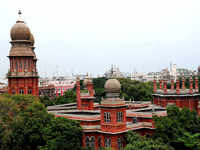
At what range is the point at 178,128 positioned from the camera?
30.4 m

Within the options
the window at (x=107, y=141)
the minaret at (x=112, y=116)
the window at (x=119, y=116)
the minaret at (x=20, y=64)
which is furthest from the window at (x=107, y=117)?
the minaret at (x=20, y=64)

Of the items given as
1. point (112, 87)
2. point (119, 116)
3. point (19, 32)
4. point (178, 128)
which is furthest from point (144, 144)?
point (19, 32)

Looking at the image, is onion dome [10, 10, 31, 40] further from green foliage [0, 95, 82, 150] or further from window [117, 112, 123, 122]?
window [117, 112, 123, 122]

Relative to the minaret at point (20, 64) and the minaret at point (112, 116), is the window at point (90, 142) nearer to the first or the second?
the minaret at point (112, 116)

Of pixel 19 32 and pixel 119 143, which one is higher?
pixel 19 32

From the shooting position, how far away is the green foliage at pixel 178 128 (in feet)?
96.1

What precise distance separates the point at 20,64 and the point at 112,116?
2245 centimetres

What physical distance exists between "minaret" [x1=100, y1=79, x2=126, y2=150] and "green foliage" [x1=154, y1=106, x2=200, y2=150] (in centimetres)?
395

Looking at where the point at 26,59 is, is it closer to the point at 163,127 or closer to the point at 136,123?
the point at 136,123

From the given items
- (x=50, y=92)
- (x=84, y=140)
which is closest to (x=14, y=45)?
(x=84, y=140)

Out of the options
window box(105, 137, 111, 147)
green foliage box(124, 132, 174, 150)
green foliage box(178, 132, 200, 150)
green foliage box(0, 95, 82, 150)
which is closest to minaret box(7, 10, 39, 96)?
green foliage box(0, 95, 82, 150)

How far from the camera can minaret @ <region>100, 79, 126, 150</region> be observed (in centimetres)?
3092

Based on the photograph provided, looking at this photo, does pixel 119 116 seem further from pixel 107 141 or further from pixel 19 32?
pixel 19 32

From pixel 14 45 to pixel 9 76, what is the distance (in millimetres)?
5268
